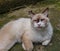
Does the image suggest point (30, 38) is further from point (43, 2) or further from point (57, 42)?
point (43, 2)

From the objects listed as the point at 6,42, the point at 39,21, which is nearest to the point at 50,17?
the point at 39,21

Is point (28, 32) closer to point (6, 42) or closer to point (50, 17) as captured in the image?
point (6, 42)

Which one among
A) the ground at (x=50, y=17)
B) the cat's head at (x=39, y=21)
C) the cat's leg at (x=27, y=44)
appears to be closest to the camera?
the cat's head at (x=39, y=21)

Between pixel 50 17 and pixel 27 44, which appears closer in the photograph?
pixel 27 44

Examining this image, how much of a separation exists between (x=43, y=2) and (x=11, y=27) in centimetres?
174

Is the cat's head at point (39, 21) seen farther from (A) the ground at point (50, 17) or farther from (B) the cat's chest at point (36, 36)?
(A) the ground at point (50, 17)

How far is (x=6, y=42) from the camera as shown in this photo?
13.0 feet

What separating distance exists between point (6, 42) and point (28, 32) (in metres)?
0.40

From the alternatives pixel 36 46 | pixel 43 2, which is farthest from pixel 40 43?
pixel 43 2

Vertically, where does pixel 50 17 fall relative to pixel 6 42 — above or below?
below

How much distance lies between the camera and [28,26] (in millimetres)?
4043

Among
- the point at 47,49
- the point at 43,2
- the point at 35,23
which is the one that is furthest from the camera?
the point at 43,2

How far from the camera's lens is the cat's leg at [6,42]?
393cm

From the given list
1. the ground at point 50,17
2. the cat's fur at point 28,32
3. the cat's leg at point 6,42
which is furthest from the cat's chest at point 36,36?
the cat's leg at point 6,42
